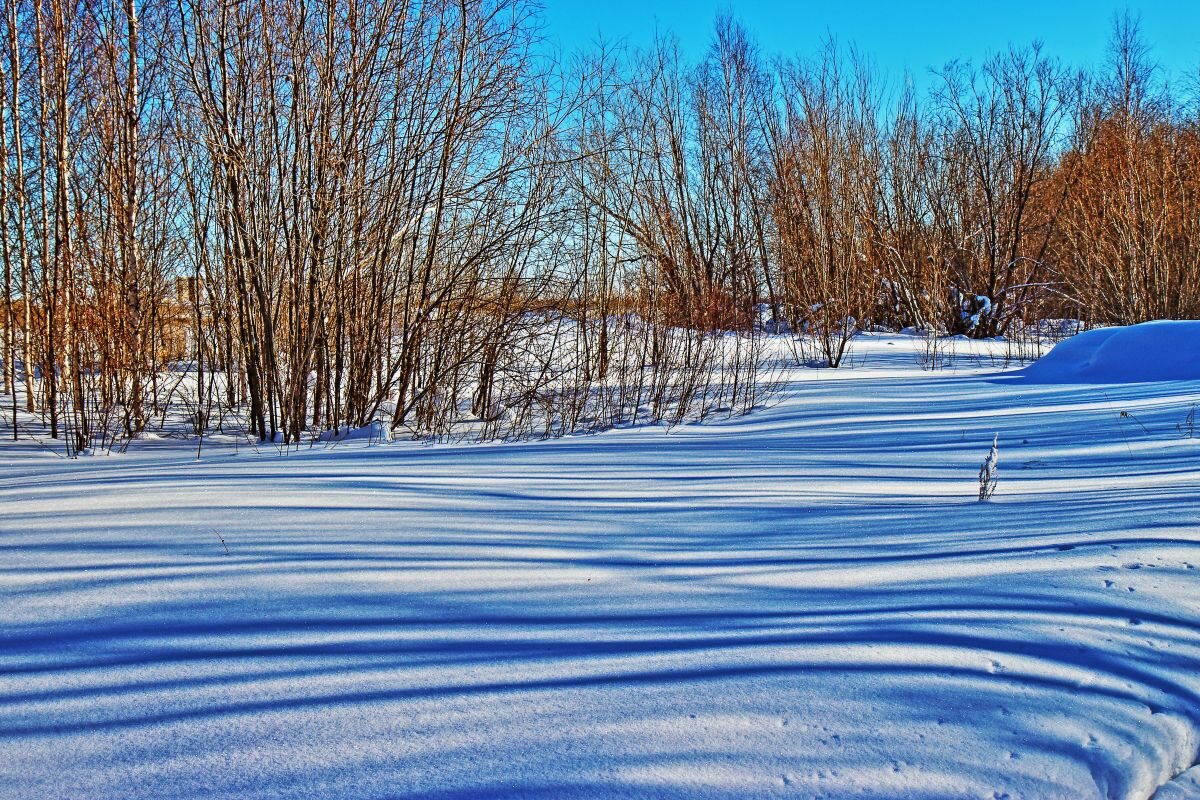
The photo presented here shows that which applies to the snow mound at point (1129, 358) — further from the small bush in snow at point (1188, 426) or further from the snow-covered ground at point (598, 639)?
the snow-covered ground at point (598, 639)

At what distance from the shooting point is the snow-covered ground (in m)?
1.02

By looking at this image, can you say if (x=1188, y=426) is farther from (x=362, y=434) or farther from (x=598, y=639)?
(x=362, y=434)

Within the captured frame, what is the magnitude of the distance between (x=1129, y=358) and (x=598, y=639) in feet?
23.7

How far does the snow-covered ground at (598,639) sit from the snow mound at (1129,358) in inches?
181

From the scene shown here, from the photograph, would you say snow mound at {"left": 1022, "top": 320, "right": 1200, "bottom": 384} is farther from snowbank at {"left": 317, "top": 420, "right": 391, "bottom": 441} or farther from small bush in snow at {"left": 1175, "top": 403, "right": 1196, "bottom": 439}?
snowbank at {"left": 317, "top": 420, "right": 391, "bottom": 441}

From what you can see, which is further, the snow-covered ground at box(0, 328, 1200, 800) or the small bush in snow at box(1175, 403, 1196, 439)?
the small bush in snow at box(1175, 403, 1196, 439)

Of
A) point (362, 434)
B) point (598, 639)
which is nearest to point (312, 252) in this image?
point (362, 434)

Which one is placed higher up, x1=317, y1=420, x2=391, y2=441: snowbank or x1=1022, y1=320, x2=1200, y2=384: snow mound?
x1=1022, y1=320, x2=1200, y2=384: snow mound

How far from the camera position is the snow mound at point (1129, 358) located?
265 inches

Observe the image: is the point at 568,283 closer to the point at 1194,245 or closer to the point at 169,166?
the point at 169,166

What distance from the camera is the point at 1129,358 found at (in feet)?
23.0

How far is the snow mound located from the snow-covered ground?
4.59 metres

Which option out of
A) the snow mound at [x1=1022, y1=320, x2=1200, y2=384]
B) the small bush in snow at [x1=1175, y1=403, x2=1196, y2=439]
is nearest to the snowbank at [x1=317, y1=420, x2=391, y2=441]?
the small bush in snow at [x1=1175, y1=403, x2=1196, y2=439]

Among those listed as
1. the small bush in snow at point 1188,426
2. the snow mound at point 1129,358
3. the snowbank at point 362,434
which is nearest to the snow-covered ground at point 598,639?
the small bush in snow at point 1188,426
